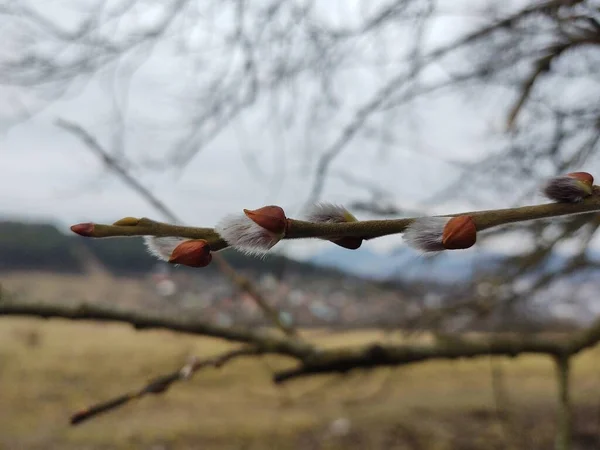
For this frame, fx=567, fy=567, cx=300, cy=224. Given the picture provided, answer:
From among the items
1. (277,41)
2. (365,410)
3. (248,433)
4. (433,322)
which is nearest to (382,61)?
(277,41)

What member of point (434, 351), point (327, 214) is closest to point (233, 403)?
point (434, 351)

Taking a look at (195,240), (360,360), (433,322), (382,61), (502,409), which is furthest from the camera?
(502,409)

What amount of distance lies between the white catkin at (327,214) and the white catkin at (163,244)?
0.32ft

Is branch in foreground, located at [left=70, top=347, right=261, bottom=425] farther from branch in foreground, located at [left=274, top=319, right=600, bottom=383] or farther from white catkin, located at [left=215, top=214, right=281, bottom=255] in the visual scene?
white catkin, located at [left=215, top=214, right=281, bottom=255]

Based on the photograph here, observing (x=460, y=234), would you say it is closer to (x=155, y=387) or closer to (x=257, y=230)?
(x=257, y=230)

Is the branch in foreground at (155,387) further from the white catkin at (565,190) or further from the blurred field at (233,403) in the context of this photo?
the blurred field at (233,403)

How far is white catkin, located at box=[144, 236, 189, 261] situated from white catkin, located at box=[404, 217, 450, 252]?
6.1 inches

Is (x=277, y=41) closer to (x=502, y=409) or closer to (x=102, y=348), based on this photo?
(x=502, y=409)

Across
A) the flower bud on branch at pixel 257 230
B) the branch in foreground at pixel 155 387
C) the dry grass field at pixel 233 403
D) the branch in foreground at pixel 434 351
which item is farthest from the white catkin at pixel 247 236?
the dry grass field at pixel 233 403

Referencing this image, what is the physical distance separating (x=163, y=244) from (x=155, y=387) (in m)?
0.60

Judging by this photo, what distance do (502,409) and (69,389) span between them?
4.12 metres

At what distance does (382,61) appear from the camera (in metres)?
2.36

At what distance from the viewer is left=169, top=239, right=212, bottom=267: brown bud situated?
0.37 metres

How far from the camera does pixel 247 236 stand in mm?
372
